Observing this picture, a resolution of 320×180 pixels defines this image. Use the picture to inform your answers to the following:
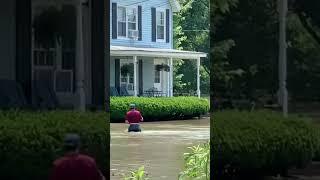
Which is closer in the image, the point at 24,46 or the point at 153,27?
the point at 24,46

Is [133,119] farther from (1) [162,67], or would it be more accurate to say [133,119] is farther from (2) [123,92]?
(1) [162,67]

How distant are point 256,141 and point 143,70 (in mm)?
21981

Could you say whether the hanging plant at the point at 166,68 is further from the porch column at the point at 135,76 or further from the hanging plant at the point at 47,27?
the hanging plant at the point at 47,27

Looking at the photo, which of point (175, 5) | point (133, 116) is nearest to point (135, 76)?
point (175, 5)

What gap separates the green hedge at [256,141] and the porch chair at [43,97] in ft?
5.05

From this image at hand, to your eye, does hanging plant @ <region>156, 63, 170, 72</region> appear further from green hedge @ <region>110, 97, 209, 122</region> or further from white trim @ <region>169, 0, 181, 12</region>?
white trim @ <region>169, 0, 181, 12</region>

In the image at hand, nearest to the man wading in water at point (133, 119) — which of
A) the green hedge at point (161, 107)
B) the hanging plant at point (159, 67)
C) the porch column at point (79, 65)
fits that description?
the green hedge at point (161, 107)

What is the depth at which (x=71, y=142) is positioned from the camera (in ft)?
19.0

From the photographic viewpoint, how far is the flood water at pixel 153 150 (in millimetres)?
10617

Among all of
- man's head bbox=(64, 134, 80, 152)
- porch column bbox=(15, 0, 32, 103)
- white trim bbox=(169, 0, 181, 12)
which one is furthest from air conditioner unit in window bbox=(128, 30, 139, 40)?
man's head bbox=(64, 134, 80, 152)

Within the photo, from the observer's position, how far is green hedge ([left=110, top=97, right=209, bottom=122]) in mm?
23328

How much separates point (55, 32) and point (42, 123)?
889 mm

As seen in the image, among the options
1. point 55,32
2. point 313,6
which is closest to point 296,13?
point 313,6

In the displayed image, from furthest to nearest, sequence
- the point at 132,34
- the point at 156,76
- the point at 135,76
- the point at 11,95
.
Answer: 1. the point at 132,34
2. the point at 156,76
3. the point at 135,76
4. the point at 11,95
